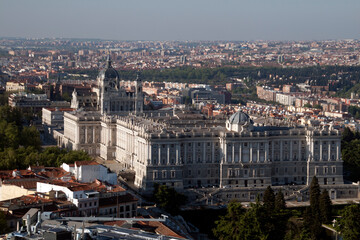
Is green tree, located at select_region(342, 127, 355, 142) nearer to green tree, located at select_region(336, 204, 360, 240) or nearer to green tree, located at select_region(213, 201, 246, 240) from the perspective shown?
green tree, located at select_region(336, 204, 360, 240)

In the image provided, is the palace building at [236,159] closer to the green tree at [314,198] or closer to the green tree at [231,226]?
the green tree at [314,198]

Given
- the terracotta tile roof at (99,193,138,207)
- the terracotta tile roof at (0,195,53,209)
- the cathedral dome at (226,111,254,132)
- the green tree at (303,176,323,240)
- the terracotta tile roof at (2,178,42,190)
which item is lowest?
the green tree at (303,176,323,240)

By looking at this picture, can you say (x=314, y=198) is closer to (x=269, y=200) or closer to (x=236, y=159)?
(x=269, y=200)

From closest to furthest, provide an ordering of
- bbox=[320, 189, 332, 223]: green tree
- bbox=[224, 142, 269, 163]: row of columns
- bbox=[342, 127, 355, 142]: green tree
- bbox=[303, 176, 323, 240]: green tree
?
bbox=[303, 176, 323, 240]: green tree → bbox=[320, 189, 332, 223]: green tree → bbox=[224, 142, 269, 163]: row of columns → bbox=[342, 127, 355, 142]: green tree

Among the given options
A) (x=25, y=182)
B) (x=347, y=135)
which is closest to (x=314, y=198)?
(x=25, y=182)

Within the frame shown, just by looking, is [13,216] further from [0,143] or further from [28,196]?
[0,143]

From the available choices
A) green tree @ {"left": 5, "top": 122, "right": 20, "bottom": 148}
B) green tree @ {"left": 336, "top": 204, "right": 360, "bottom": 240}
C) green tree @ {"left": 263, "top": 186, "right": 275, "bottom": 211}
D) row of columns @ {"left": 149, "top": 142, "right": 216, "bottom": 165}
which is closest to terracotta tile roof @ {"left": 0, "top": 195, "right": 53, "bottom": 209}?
green tree @ {"left": 263, "top": 186, "right": 275, "bottom": 211}

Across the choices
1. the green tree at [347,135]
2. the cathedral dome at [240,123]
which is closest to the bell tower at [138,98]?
the green tree at [347,135]

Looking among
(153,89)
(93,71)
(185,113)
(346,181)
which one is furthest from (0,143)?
(93,71)
